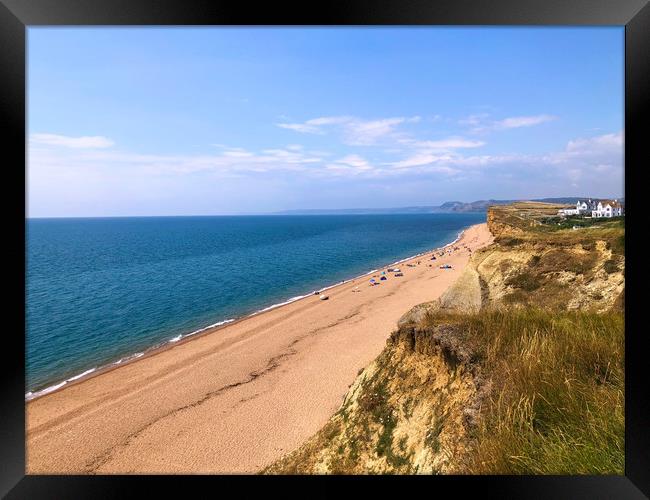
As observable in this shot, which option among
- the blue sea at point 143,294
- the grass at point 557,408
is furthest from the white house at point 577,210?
the blue sea at point 143,294

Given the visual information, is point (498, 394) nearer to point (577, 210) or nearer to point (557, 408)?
point (557, 408)

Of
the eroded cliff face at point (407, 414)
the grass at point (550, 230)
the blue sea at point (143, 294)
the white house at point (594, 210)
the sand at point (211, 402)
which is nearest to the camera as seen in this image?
the eroded cliff face at point (407, 414)

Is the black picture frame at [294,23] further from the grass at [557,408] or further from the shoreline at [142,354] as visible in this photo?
the shoreline at [142,354]

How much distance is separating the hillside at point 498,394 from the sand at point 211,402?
8.18 feet

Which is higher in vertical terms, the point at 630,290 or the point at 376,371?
the point at 630,290

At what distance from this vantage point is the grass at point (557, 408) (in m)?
1.88

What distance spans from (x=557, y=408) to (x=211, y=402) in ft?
32.9

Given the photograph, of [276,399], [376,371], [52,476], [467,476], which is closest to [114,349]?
[276,399]

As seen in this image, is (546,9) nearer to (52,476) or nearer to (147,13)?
(147,13)

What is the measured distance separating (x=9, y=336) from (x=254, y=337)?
1484cm

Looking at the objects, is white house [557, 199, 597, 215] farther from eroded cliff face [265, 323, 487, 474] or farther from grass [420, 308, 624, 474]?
grass [420, 308, 624, 474]

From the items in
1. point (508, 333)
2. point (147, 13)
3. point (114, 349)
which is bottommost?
point (114, 349)

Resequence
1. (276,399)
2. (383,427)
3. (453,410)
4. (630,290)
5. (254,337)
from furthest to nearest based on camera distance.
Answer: (254,337) → (276,399) → (383,427) → (453,410) → (630,290)

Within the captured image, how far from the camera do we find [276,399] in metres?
10.0
